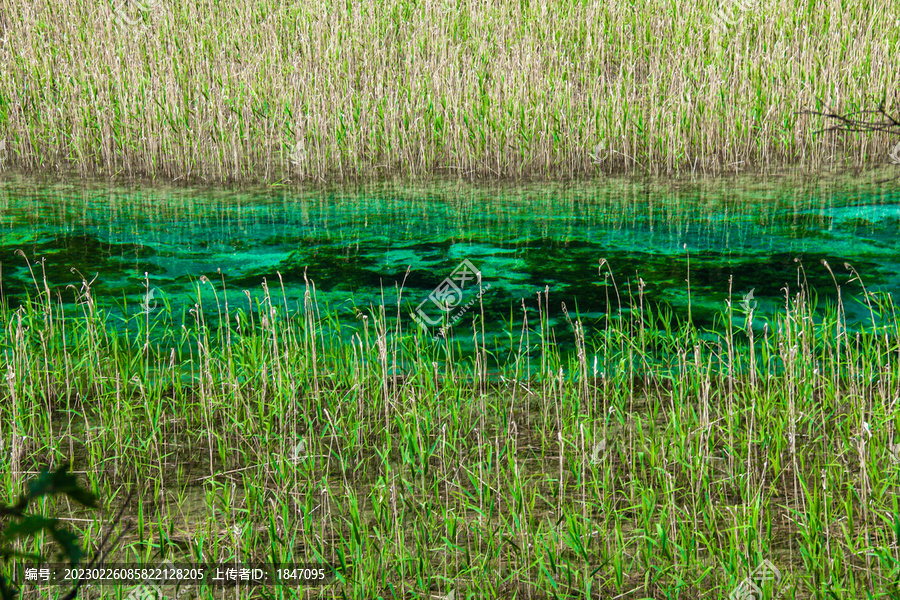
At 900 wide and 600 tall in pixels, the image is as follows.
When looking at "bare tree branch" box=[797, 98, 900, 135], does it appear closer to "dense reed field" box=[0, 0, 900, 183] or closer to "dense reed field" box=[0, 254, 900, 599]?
"dense reed field" box=[0, 0, 900, 183]

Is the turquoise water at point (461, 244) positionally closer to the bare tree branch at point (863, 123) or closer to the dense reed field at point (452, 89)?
the dense reed field at point (452, 89)

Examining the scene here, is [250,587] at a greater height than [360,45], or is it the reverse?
[360,45]

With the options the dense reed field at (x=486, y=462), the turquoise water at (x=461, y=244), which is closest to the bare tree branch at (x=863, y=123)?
the dense reed field at (x=486, y=462)

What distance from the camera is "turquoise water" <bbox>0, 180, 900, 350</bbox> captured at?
15.3ft

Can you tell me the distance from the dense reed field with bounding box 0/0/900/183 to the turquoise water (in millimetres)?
464

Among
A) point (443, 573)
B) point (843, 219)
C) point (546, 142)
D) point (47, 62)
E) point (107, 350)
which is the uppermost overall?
point (47, 62)

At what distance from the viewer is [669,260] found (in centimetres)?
515

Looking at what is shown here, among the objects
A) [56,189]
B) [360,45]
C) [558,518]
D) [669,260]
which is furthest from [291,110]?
[558,518]

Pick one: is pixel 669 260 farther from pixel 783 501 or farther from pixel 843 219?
pixel 783 501

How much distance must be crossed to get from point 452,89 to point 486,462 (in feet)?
16.0

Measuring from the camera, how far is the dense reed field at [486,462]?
7.99 ft

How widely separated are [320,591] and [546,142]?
536 cm

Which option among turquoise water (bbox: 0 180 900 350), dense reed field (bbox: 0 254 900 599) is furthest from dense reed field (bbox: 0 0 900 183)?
dense reed field (bbox: 0 254 900 599)

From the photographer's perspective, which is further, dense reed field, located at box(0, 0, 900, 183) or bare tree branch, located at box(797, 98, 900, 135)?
dense reed field, located at box(0, 0, 900, 183)
